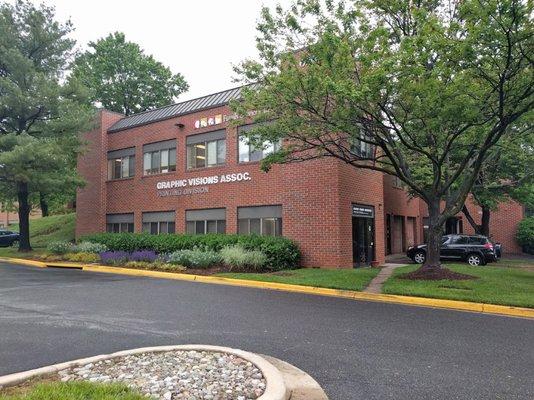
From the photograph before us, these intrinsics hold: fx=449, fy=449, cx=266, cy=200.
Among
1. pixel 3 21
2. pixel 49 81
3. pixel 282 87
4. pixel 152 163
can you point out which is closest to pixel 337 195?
pixel 282 87

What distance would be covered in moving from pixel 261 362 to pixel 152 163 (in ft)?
71.2

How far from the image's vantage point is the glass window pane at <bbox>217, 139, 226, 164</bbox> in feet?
71.7

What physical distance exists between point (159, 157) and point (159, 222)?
143 inches

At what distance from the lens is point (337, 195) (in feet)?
58.0

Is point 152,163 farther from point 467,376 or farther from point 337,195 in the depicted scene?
point 467,376

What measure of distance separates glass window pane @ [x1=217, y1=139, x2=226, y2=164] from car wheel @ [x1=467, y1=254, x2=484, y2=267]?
1269 cm

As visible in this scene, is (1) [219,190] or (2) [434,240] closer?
(2) [434,240]

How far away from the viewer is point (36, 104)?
24625 millimetres

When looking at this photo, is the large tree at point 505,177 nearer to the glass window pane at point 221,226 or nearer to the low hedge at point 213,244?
the low hedge at point 213,244

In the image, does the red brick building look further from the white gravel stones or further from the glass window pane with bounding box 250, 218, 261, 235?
the white gravel stones

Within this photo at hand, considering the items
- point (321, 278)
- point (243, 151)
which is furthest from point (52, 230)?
point (321, 278)

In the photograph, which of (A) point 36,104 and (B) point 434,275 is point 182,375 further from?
(A) point 36,104

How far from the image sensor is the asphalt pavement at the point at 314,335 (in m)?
5.11

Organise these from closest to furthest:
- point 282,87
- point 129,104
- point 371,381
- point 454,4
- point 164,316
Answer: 1. point 371,381
2. point 164,316
3. point 282,87
4. point 454,4
5. point 129,104
